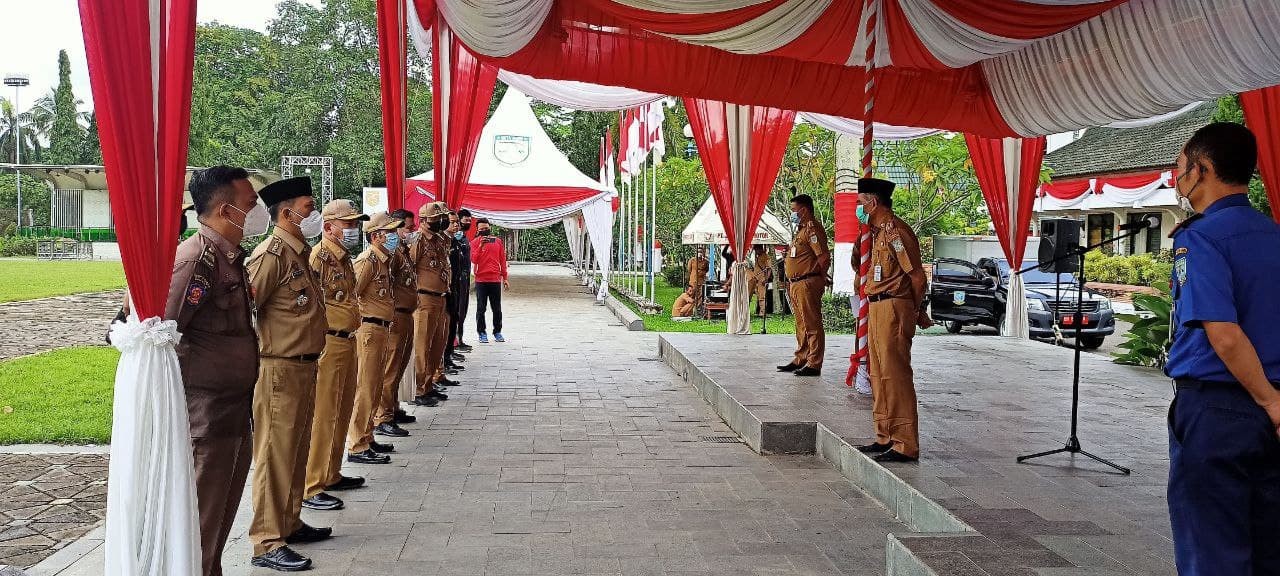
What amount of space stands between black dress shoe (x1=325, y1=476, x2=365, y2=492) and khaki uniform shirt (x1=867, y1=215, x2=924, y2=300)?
10.5 ft

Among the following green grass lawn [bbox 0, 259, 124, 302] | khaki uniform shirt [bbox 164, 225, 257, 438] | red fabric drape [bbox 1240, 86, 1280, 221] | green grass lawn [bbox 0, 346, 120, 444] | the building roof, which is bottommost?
green grass lawn [bbox 0, 346, 120, 444]

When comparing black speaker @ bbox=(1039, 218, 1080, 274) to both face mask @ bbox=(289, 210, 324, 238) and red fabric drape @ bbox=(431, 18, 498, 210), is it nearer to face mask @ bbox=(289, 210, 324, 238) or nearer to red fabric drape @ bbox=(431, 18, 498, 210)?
face mask @ bbox=(289, 210, 324, 238)

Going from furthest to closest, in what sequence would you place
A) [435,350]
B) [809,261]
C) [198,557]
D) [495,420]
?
[809,261] < [435,350] < [495,420] < [198,557]

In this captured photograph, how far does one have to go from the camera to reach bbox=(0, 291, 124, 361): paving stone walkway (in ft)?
40.3

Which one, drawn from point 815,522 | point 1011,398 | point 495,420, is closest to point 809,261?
point 1011,398

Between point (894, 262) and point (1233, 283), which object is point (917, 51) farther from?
point (1233, 283)

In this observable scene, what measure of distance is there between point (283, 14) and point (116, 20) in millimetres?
30881

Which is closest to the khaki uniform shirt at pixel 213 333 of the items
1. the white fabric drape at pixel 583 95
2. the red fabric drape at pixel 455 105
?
the red fabric drape at pixel 455 105

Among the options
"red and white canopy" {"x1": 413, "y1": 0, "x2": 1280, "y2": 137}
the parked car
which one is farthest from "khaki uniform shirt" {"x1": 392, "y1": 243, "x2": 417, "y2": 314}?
the parked car

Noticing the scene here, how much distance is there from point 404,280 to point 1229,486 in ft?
17.0

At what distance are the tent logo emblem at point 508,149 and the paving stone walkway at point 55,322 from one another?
320 inches

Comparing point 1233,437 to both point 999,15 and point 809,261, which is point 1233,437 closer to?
point 999,15

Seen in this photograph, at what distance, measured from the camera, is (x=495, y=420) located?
7.41 meters

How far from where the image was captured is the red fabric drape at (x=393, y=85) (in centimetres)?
674
